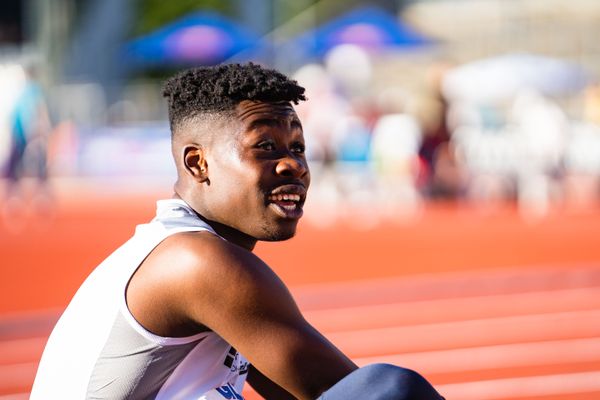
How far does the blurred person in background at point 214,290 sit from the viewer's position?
224 centimetres

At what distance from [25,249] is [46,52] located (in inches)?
626

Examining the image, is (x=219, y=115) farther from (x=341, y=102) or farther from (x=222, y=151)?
(x=341, y=102)

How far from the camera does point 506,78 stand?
21.7m

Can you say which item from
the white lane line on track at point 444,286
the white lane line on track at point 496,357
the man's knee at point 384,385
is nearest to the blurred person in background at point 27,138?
the white lane line on track at point 444,286

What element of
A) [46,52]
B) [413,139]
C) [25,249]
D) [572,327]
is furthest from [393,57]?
[572,327]

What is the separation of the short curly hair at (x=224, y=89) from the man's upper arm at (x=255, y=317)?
378mm

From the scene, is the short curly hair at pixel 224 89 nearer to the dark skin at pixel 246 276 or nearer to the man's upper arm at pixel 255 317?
the dark skin at pixel 246 276

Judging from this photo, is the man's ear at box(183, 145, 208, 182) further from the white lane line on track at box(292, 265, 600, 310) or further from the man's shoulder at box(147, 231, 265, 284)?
the white lane line on track at box(292, 265, 600, 310)

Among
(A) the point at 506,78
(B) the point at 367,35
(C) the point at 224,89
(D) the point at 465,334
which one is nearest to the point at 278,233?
(C) the point at 224,89

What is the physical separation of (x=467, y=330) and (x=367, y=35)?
54.3ft

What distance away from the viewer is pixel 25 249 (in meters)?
12.9

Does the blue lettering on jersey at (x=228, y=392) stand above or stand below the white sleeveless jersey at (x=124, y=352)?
below

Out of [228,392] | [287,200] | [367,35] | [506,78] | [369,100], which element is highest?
[367,35]

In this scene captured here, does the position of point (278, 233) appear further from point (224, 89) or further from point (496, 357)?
point (496, 357)
